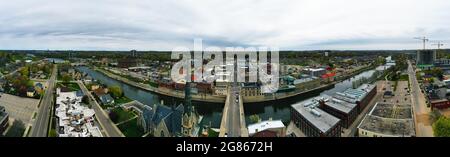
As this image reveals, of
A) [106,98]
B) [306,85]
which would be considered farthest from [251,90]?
[106,98]

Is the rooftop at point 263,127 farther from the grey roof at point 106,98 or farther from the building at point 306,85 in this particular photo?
the building at point 306,85

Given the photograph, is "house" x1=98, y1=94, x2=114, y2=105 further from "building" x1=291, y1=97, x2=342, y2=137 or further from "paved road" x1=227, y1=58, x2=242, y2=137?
"building" x1=291, y1=97, x2=342, y2=137

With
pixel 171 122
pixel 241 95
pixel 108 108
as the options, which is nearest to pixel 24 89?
pixel 108 108

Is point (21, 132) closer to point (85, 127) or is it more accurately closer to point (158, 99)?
point (85, 127)

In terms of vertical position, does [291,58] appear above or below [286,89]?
above

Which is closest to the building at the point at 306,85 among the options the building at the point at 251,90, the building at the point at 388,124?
the building at the point at 251,90
